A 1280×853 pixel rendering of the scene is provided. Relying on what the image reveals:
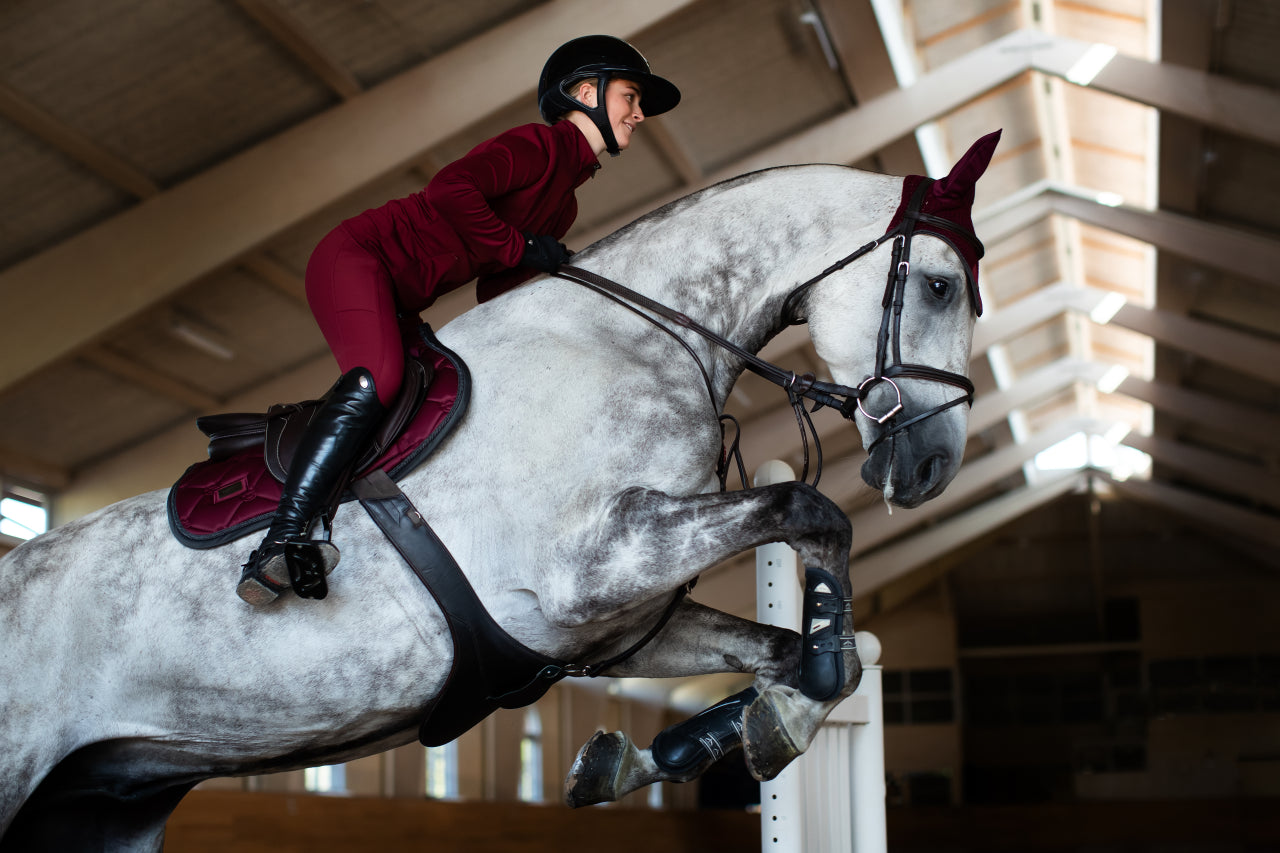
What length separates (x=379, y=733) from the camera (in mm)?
2393

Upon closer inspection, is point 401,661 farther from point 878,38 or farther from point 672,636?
point 878,38

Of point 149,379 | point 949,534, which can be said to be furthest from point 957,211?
point 949,534

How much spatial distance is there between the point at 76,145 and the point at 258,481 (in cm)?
492

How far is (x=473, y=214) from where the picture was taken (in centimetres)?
242

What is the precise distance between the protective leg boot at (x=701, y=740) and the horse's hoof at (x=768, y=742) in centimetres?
8

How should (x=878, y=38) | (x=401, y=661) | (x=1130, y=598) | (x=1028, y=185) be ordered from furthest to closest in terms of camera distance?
(x=1130, y=598) < (x=1028, y=185) < (x=878, y=38) < (x=401, y=661)

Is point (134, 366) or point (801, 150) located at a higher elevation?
point (801, 150)

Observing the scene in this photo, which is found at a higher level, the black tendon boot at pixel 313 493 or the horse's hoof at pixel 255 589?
the black tendon boot at pixel 313 493

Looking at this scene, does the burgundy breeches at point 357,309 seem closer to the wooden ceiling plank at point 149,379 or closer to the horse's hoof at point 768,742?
the horse's hoof at point 768,742

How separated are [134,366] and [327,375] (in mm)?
1521

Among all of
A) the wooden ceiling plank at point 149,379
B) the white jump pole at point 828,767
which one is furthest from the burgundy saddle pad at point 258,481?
the wooden ceiling plank at point 149,379

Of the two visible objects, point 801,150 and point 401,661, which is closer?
point 401,661

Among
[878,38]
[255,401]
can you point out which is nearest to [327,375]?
[255,401]

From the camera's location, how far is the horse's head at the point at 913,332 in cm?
234
